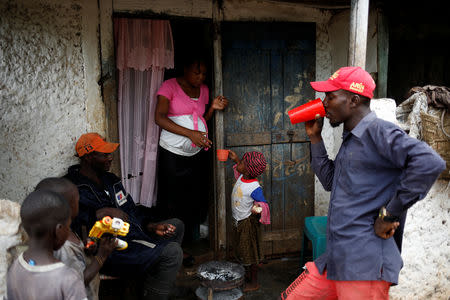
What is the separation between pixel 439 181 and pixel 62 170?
9.60ft

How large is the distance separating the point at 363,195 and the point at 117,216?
162 cm

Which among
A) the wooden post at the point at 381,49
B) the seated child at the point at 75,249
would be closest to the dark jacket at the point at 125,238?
the seated child at the point at 75,249

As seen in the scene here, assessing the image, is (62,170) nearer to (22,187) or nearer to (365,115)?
(22,187)

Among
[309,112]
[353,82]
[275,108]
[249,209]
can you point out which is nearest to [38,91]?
[249,209]

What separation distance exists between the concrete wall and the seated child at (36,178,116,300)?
1055 mm

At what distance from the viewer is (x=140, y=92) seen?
143 inches

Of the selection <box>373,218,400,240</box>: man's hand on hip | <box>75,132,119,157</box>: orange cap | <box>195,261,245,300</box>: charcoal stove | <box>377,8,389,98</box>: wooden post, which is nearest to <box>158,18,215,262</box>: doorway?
<box>195,261,245,300</box>: charcoal stove

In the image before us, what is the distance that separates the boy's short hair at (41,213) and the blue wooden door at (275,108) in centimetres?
222

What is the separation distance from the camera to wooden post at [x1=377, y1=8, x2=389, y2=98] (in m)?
3.51

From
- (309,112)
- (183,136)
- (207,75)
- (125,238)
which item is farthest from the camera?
(207,75)

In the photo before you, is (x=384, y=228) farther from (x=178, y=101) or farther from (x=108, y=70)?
(x=108, y=70)

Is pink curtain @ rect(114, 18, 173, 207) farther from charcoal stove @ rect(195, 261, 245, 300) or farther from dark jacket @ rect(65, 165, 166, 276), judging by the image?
charcoal stove @ rect(195, 261, 245, 300)

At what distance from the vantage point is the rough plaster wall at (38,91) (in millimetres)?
2699

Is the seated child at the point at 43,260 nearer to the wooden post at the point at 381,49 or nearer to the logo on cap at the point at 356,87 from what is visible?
the logo on cap at the point at 356,87
